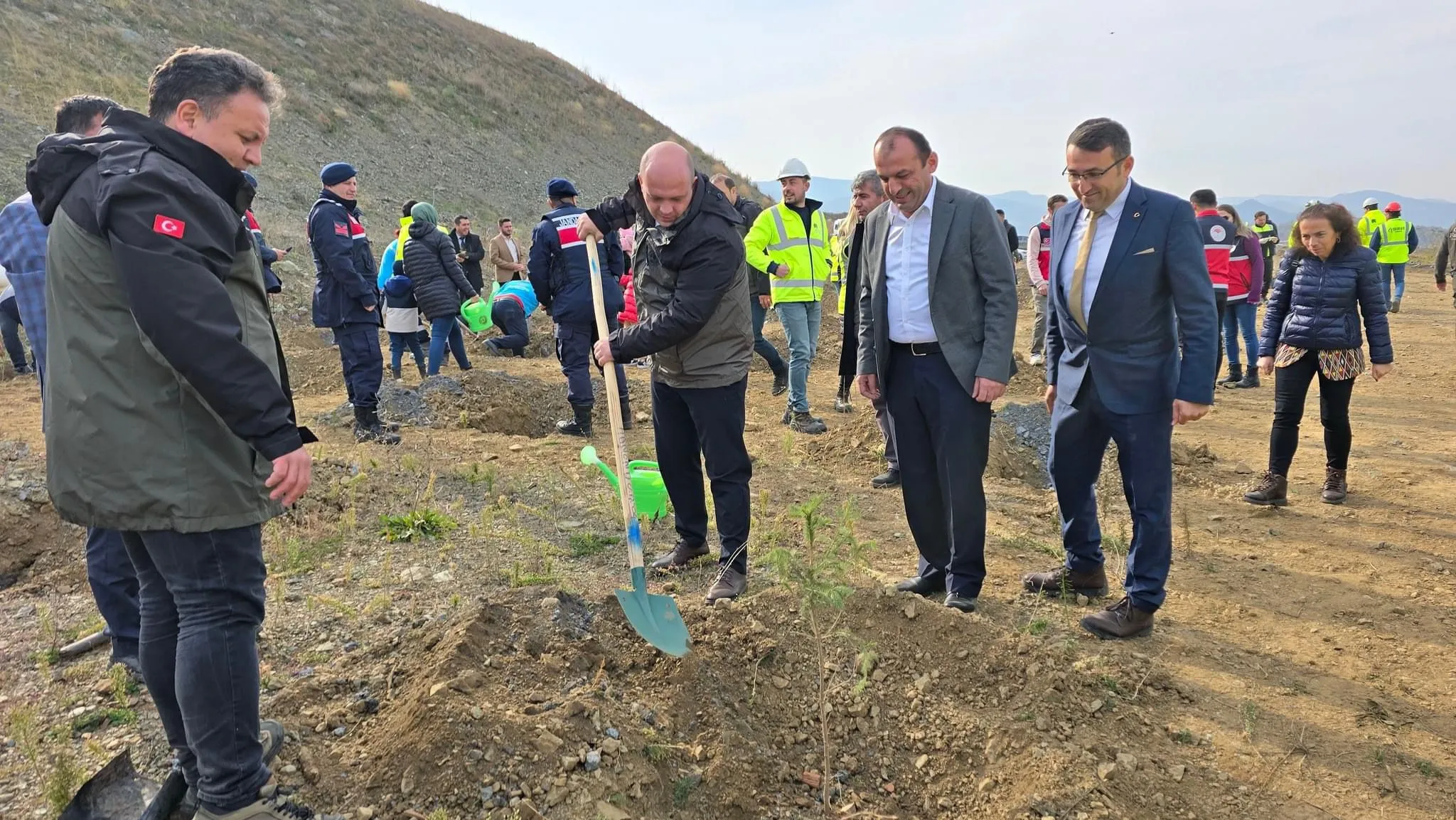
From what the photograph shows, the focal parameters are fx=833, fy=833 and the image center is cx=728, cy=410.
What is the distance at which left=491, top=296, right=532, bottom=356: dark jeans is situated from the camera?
10188mm

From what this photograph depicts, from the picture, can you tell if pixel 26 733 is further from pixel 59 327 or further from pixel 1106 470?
pixel 1106 470

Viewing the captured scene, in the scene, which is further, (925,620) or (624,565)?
(624,565)

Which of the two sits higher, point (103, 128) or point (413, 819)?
point (103, 128)

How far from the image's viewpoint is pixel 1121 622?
135 inches

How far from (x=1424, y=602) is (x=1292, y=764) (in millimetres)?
1904

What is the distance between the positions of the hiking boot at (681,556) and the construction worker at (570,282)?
8.03ft

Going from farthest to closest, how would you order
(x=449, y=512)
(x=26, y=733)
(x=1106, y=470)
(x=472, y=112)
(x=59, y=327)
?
1. (x=472, y=112)
2. (x=1106, y=470)
3. (x=449, y=512)
4. (x=26, y=733)
5. (x=59, y=327)

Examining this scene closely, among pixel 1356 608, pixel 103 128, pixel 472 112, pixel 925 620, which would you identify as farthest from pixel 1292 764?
pixel 472 112

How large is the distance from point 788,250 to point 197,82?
5.41 metres

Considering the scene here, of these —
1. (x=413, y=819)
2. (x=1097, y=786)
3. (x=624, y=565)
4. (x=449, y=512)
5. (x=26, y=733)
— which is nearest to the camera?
(x=413, y=819)

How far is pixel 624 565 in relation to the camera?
166 inches

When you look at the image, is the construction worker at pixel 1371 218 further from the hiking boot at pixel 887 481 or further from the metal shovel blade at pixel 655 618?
the metal shovel blade at pixel 655 618

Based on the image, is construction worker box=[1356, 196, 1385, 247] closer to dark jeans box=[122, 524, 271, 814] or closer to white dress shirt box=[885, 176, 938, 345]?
white dress shirt box=[885, 176, 938, 345]

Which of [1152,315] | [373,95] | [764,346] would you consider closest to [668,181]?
[1152,315]
